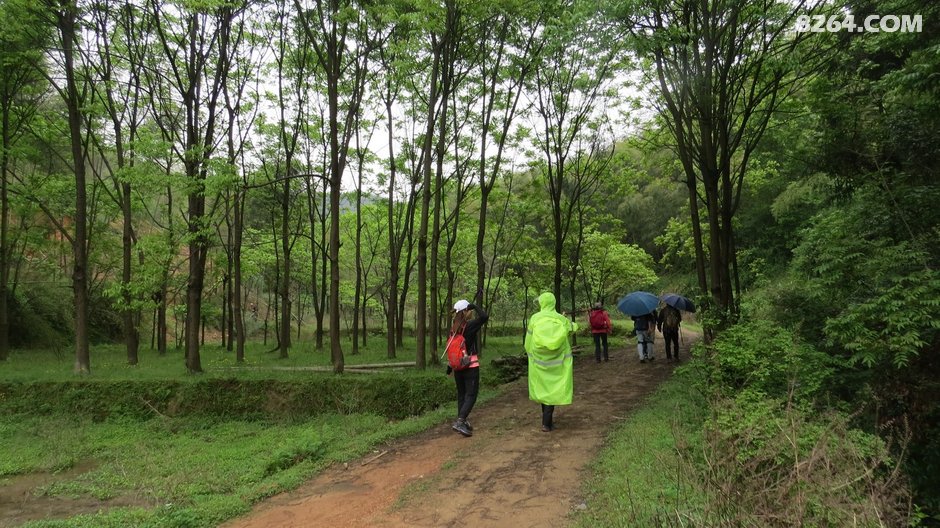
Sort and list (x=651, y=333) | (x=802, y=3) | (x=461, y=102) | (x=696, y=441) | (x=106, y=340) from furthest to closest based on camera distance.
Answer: (x=106, y=340) < (x=461, y=102) < (x=651, y=333) < (x=802, y=3) < (x=696, y=441)

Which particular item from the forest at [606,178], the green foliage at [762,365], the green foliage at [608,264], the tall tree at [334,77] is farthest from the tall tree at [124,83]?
the green foliage at [608,264]

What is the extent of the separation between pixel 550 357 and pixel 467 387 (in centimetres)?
132

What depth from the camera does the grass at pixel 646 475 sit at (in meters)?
3.19

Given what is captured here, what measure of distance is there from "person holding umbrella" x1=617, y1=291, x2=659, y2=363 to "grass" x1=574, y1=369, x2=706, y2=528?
5154 mm

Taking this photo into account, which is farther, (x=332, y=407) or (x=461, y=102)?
(x=461, y=102)

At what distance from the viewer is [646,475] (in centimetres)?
434

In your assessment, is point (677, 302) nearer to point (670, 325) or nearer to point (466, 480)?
point (670, 325)

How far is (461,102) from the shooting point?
1441 cm

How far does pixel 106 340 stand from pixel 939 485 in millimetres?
31522

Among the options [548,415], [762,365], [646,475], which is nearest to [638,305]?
[762,365]

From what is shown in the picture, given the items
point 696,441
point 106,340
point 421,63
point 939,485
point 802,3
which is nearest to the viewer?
point 696,441

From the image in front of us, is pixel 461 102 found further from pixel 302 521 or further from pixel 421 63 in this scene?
pixel 302 521

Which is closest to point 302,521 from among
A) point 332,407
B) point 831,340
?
point 332,407

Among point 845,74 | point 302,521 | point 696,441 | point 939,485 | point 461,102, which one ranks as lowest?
point 939,485
